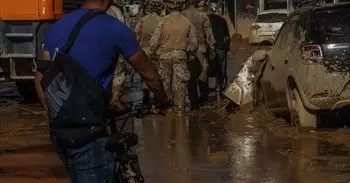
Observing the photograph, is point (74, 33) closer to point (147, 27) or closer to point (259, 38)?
point (147, 27)

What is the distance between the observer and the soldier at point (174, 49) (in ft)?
41.4

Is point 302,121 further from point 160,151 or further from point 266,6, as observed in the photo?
point 266,6

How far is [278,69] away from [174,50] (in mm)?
2326

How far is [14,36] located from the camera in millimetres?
12742

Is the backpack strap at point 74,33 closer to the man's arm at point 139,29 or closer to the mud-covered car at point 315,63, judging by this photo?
the mud-covered car at point 315,63

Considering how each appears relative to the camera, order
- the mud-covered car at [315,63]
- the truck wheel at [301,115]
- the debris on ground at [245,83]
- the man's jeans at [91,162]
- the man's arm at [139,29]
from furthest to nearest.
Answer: the man's arm at [139,29], the debris on ground at [245,83], the truck wheel at [301,115], the mud-covered car at [315,63], the man's jeans at [91,162]

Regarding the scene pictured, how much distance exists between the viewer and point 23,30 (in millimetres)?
12844

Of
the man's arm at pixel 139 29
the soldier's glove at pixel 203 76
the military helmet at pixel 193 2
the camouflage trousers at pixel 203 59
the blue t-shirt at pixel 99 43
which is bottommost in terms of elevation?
the soldier's glove at pixel 203 76

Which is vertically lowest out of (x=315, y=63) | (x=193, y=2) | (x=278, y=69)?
(x=278, y=69)

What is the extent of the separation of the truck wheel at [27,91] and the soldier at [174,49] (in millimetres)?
3157

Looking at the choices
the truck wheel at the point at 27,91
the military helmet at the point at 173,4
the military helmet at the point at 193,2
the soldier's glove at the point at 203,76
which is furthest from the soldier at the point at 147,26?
the truck wheel at the point at 27,91

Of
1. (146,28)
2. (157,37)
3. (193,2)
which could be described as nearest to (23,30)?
(157,37)

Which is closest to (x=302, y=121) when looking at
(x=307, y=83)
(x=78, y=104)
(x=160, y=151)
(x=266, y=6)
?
(x=307, y=83)

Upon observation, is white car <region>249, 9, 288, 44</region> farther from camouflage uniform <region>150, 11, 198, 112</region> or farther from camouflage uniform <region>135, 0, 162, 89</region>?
camouflage uniform <region>150, 11, 198, 112</region>
